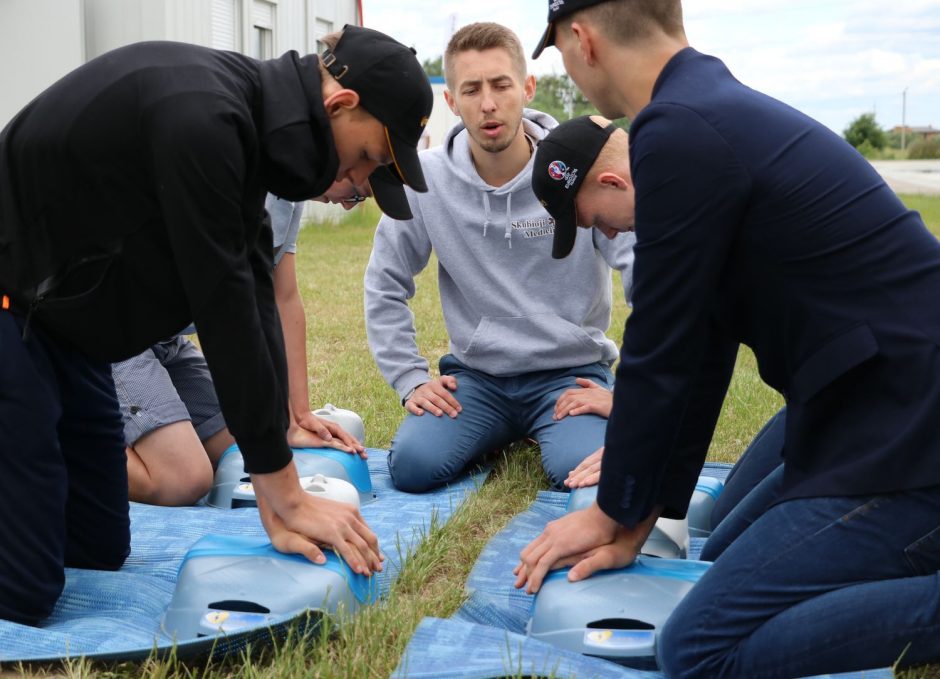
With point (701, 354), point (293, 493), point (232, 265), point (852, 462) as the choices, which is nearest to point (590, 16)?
point (701, 354)

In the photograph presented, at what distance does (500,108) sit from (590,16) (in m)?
1.80

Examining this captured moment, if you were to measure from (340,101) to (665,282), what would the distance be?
0.88 m

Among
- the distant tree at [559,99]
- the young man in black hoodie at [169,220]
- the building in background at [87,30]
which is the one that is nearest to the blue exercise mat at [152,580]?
the young man in black hoodie at [169,220]

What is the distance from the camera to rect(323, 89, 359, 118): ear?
2.49 meters

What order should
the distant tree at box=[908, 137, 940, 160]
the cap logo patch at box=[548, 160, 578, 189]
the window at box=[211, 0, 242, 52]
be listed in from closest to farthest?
the cap logo patch at box=[548, 160, 578, 189], the window at box=[211, 0, 242, 52], the distant tree at box=[908, 137, 940, 160]

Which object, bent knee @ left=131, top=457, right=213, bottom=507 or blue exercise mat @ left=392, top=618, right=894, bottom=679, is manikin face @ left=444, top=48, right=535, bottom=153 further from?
blue exercise mat @ left=392, top=618, right=894, bottom=679

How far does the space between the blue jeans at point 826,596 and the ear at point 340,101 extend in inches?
53.6

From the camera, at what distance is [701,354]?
2.37 meters

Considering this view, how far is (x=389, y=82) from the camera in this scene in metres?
2.51

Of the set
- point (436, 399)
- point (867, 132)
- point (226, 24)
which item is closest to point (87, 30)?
point (226, 24)

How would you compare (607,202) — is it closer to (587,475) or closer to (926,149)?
(587,475)

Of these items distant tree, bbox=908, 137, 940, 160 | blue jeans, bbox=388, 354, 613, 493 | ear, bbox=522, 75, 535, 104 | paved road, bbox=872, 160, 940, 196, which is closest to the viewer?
blue jeans, bbox=388, 354, 613, 493

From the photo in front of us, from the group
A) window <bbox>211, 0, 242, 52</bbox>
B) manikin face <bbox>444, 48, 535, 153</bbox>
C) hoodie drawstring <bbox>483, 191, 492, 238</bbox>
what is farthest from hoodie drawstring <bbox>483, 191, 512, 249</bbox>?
window <bbox>211, 0, 242, 52</bbox>

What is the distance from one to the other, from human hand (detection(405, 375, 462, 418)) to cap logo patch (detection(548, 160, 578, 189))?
1316 millimetres
